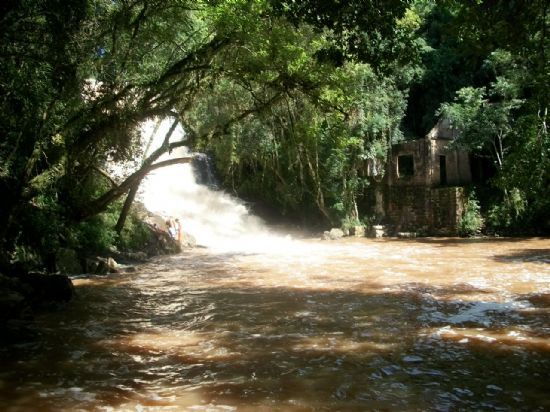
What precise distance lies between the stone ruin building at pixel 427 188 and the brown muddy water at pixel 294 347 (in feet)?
46.9

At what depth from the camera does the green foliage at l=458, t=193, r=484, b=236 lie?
2500cm

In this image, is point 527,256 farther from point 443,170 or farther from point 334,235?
point 443,170

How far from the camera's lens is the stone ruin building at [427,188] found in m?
26.2

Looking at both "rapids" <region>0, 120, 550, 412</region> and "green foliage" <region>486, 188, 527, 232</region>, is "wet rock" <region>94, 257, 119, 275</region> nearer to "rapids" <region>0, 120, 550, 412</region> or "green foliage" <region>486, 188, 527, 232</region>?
"rapids" <region>0, 120, 550, 412</region>

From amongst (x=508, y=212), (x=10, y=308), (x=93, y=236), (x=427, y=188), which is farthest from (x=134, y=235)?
(x=508, y=212)

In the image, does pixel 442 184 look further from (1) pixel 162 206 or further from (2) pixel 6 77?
(2) pixel 6 77

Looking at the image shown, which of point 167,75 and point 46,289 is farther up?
point 167,75

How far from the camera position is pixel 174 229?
22406mm

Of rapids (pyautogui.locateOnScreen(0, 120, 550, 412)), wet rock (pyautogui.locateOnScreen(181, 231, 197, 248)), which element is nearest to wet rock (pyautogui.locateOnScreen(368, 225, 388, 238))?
wet rock (pyautogui.locateOnScreen(181, 231, 197, 248))

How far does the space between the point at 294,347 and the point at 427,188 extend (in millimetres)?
22550

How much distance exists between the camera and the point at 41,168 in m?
12.4

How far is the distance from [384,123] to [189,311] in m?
20.3

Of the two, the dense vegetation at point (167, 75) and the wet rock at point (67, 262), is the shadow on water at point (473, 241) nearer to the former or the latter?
the dense vegetation at point (167, 75)

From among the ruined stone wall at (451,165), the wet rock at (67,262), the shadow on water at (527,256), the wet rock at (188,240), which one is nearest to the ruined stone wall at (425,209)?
the ruined stone wall at (451,165)
